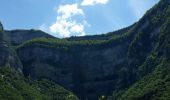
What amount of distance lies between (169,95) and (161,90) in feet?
31.3

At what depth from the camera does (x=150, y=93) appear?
200 metres

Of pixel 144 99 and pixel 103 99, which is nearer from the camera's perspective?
pixel 103 99

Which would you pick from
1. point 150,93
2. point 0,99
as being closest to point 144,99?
point 150,93

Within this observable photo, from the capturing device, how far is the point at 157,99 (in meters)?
188

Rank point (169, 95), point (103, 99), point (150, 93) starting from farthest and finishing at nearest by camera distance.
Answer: point (150, 93) < point (169, 95) < point (103, 99)

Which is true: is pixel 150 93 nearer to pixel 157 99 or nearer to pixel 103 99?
pixel 157 99

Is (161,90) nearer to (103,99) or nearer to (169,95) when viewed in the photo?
(169,95)

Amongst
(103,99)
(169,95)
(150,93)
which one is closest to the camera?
(103,99)

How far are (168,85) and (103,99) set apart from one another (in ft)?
304

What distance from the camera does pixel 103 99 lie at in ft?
360

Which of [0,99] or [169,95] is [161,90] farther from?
[0,99]

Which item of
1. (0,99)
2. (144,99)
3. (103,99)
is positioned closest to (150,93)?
(144,99)

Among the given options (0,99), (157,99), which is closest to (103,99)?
(157,99)

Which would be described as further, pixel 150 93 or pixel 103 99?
pixel 150 93
